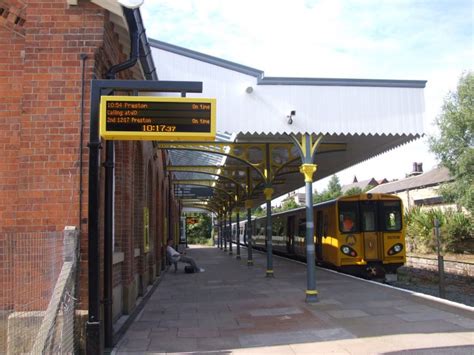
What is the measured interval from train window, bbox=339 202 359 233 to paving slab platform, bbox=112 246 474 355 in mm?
3038

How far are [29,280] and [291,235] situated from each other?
63.6 ft

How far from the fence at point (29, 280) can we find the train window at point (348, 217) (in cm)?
1132

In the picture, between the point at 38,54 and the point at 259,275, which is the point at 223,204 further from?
the point at 38,54

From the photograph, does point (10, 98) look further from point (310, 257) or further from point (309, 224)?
point (310, 257)

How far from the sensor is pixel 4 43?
6.73 m

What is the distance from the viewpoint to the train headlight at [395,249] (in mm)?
15852

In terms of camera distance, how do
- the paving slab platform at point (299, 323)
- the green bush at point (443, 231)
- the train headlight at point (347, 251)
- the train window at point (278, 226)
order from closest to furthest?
Answer: the paving slab platform at point (299, 323) → the train headlight at point (347, 251) → the green bush at point (443, 231) → the train window at point (278, 226)

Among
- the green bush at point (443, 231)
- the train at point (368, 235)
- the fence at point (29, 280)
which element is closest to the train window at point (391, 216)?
the train at point (368, 235)

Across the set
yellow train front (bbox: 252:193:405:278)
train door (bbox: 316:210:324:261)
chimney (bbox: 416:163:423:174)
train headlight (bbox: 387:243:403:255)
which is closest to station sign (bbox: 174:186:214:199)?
train door (bbox: 316:210:324:261)

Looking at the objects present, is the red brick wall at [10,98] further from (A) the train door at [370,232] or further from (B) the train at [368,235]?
(A) the train door at [370,232]

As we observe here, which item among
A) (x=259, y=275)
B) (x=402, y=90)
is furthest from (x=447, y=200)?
(x=402, y=90)

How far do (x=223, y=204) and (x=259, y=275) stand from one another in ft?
68.6

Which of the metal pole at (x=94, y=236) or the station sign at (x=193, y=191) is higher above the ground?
the station sign at (x=193, y=191)

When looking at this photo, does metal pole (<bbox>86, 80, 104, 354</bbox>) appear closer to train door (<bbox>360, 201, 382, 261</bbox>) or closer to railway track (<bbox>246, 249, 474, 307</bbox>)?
train door (<bbox>360, 201, 382, 261</bbox>)
